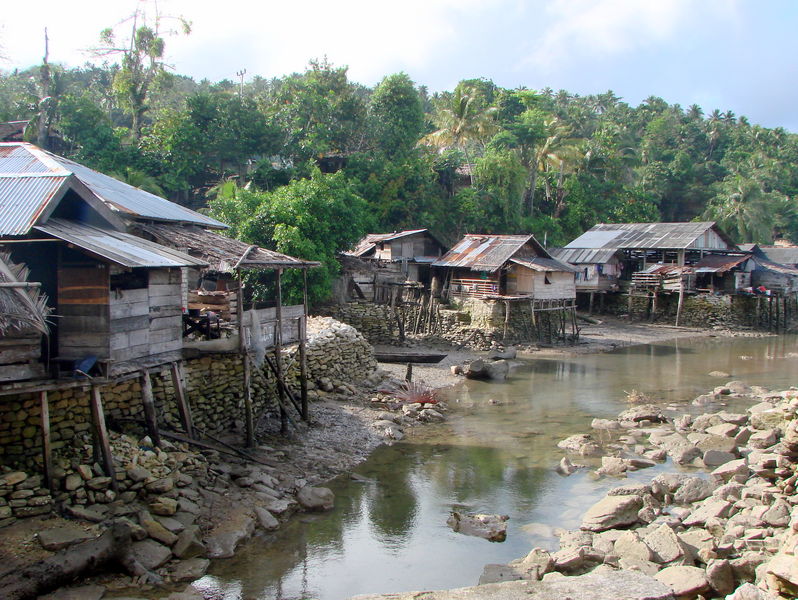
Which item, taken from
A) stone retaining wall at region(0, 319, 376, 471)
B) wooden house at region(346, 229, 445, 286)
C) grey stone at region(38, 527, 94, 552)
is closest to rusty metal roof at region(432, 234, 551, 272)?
wooden house at region(346, 229, 445, 286)

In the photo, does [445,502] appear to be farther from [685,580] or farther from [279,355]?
[279,355]

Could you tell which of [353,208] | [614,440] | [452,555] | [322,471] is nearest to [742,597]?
[452,555]

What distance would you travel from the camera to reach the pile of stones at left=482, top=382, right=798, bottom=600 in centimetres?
948

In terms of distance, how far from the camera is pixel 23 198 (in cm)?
1143

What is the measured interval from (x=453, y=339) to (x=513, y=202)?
15.2m

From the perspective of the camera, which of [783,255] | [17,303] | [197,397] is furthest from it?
[783,255]

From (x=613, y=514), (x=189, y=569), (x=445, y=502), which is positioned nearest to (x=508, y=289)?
(x=445, y=502)

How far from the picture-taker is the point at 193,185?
38.0 metres

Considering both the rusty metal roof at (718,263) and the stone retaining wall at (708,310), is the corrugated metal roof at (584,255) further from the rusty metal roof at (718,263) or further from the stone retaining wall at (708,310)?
the rusty metal roof at (718,263)

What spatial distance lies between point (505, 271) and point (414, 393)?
45.6 feet

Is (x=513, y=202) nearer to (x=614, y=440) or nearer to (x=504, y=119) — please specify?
(x=504, y=119)

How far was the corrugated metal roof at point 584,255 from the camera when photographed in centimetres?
4241

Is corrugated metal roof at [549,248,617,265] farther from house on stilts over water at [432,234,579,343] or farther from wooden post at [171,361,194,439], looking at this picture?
wooden post at [171,361,194,439]

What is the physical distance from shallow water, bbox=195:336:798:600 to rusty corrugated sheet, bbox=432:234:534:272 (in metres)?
9.52
